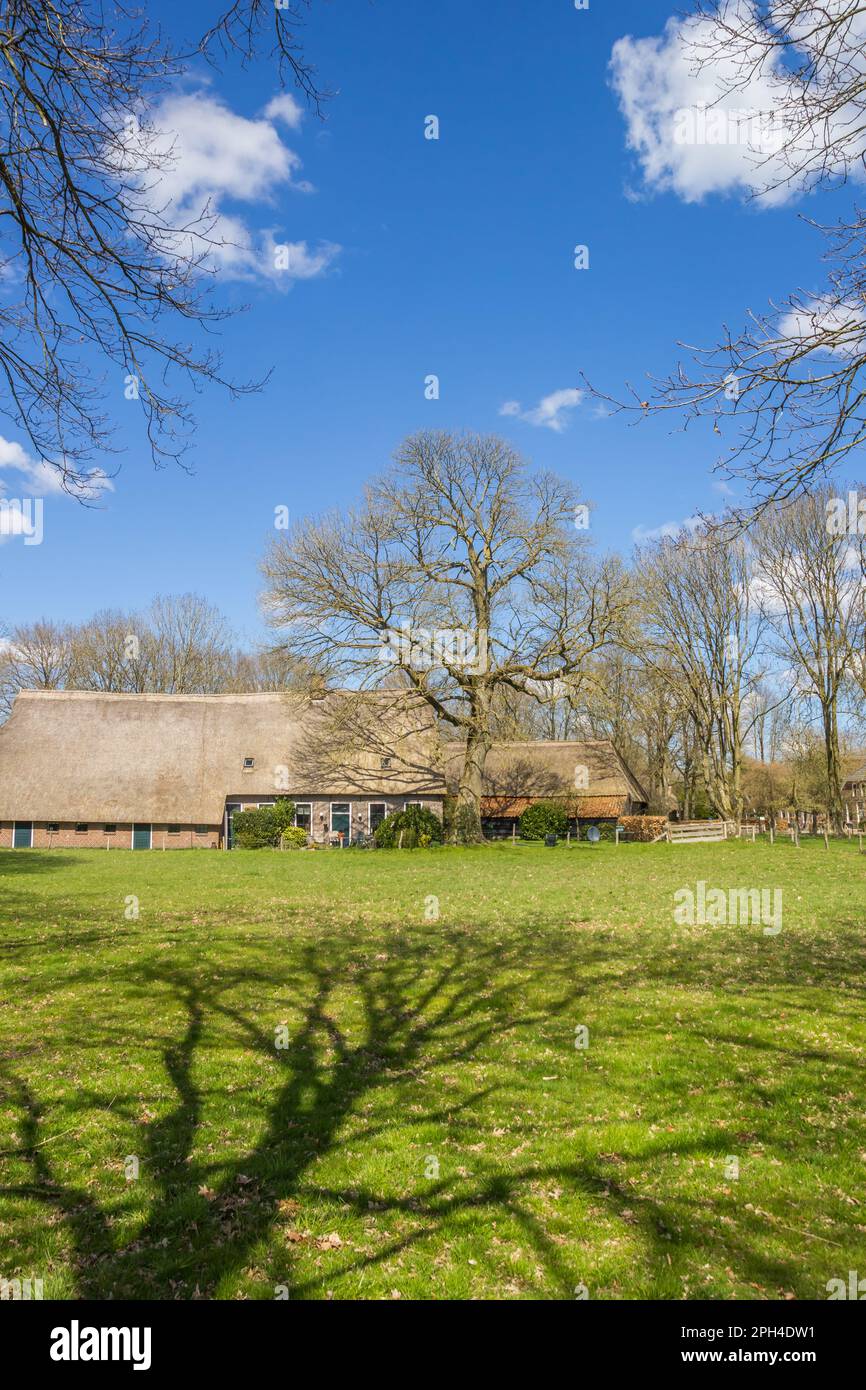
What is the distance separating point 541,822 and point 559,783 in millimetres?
6639

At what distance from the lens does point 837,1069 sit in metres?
7.57

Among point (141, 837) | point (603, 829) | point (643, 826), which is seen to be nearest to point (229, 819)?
point (141, 837)

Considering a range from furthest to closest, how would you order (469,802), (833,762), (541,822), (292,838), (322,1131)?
(833,762) → (541,822) → (292,838) → (469,802) → (322,1131)

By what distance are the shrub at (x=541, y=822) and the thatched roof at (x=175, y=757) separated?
197 inches

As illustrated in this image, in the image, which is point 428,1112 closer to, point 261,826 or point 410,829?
point 410,829

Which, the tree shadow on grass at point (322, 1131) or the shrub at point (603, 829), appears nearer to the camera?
the tree shadow on grass at point (322, 1131)

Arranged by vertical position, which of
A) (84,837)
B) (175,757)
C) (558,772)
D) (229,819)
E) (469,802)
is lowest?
(84,837)

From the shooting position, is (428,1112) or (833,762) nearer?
(428,1112)

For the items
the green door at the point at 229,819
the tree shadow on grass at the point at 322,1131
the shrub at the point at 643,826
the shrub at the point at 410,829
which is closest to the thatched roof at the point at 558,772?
the shrub at the point at 643,826

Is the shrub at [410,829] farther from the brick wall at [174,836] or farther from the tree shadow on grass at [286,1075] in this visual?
the tree shadow on grass at [286,1075]

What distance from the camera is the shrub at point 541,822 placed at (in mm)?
42750

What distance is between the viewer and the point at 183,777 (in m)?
43.7

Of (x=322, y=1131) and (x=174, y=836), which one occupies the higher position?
(x=322, y=1131)
